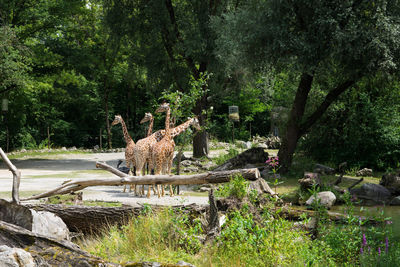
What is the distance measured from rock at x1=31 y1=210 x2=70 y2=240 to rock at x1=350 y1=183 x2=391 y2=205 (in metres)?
7.01

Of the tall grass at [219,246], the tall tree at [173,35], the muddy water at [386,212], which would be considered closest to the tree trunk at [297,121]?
the muddy water at [386,212]

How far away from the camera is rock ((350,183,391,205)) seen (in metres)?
10.1

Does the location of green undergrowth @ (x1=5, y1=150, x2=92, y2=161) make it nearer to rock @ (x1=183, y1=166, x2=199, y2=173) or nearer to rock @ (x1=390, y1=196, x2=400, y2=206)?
rock @ (x1=183, y1=166, x2=199, y2=173)

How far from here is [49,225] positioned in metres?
5.77

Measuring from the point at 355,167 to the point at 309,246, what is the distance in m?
10.0

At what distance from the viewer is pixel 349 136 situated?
50.1 feet

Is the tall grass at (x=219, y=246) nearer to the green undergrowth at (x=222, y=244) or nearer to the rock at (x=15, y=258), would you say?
the green undergrowth at (x=222, y=244)

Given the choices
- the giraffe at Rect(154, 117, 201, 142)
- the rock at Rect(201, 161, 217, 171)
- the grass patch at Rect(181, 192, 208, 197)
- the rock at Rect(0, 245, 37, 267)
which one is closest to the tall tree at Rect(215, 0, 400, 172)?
the giraffe at Rect(154, 117, 201, 142)

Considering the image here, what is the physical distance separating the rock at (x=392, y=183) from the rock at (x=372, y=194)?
354 millimetres

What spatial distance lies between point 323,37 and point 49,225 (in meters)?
9.10

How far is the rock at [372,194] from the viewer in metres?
10.1

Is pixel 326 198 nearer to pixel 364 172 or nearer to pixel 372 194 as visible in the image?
pixel 372 194

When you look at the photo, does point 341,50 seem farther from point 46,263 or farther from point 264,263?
point 46,263

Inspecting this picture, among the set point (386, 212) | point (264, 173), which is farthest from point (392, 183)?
point (264, 173)
